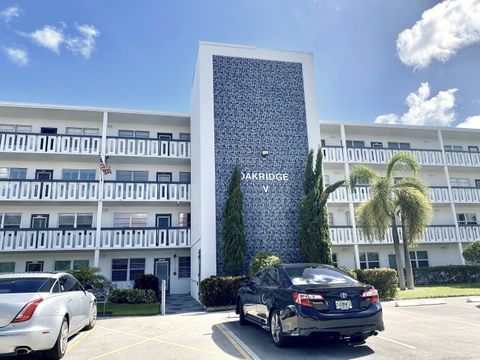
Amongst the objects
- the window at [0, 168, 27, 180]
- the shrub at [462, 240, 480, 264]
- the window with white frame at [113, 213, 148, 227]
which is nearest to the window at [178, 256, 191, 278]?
the window with white frame at [113, 213, 148, 227]

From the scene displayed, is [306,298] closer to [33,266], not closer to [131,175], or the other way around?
[131,175]

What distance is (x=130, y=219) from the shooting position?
69.1ft

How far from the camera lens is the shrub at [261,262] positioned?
1415 cm

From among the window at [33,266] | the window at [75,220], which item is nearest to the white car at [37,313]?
Answer: the window at [75,220]

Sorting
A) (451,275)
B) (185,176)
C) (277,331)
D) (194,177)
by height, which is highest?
(185,176)

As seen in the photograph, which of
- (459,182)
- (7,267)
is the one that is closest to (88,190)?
(7,267)

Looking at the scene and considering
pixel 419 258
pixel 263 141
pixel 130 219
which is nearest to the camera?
pixel 263 141

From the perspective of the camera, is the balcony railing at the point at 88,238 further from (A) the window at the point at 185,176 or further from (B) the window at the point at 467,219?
(B) the window at the point at 467,219

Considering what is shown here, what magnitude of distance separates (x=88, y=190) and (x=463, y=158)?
2422cm

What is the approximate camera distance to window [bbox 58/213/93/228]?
66.2 feet

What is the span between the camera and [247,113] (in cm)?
1769

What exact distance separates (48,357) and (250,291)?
4.30 metres

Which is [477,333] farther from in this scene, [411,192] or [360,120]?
[360,120]

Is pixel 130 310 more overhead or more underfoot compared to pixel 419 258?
more underfoot
